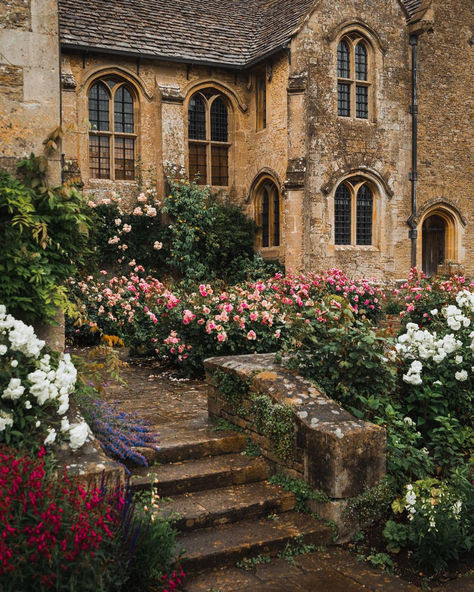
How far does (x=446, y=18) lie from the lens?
1894 cm

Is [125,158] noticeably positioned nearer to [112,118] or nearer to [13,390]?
[112,118]

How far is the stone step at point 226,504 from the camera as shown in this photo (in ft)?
14.5

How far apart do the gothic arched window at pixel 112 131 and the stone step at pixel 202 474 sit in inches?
496

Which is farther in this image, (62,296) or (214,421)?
(214,421)

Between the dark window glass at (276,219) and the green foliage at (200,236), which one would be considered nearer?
the green foliage at (200,236)

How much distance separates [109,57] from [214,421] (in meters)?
12.9

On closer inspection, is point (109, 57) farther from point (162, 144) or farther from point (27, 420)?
point (27, 420)

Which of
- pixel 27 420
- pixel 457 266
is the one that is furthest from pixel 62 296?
pixel 457 266

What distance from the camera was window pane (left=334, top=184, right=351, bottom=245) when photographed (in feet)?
56.4

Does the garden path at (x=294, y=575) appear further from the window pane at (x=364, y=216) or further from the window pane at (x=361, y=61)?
the window pane at (x=361, y=61)

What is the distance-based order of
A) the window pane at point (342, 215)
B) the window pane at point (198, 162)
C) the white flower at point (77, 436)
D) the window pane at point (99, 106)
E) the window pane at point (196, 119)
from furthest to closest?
the window pane at point (198, 162), the window pane at point (196, 119), the window pane at point (342, 215), the window pane at point (99, 106), the white flower at point (77, 436)

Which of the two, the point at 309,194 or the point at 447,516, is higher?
the point at 309,194

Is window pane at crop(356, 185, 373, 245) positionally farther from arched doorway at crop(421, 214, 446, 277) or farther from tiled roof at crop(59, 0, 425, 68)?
tiled roof at crop(59, 0, 425, 68)

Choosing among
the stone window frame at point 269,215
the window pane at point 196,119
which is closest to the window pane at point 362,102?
the stone window frame at point 269,215
